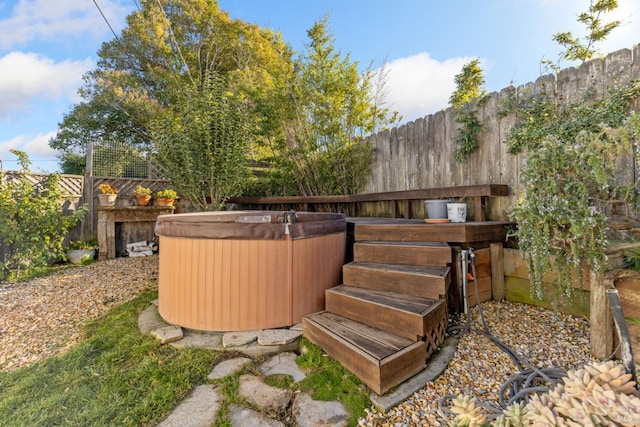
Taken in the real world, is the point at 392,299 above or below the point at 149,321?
above

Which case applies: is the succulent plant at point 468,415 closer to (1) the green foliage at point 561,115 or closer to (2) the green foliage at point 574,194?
(2) the green foliage at point 574,194

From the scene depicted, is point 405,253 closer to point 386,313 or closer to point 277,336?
point 386,313

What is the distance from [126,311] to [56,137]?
37.9 feet

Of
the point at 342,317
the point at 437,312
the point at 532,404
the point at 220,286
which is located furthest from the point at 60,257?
the point at 532,404

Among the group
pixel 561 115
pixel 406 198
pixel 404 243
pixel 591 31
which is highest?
pixel 591 31

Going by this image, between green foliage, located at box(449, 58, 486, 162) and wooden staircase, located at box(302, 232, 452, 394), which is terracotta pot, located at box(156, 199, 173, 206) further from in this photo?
green foliage, located at box(449, 58, 486, 162)

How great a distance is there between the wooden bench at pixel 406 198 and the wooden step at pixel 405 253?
77cm

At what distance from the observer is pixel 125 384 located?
1452 millimetres

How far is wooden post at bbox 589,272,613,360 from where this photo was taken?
1.47 metres

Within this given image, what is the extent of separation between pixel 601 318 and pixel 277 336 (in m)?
1.81

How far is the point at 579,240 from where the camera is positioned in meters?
1.40

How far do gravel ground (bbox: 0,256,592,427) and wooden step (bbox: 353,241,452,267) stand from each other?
526 millimetres

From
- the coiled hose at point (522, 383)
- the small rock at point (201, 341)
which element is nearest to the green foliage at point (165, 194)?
the small rock at point (201, 341)

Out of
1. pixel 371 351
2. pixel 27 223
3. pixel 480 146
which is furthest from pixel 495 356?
pixel 27 223
